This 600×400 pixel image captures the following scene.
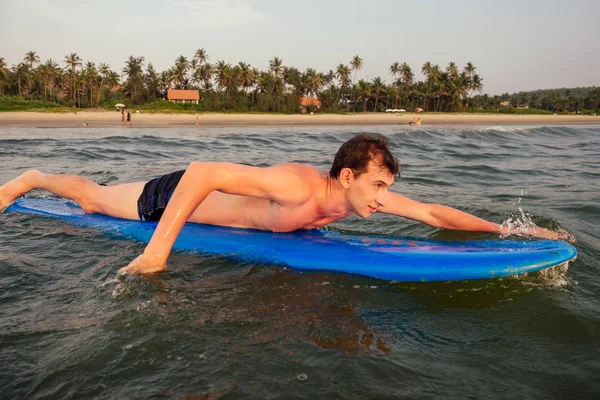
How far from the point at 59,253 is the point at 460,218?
11.6 feet

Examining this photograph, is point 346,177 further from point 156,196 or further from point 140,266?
point 156,196

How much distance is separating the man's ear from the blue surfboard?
58 cm

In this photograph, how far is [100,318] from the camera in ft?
9.27

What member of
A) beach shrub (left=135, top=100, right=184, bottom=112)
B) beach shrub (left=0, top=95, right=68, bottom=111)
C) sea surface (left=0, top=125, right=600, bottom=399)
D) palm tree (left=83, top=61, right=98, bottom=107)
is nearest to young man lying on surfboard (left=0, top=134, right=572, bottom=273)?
sea surface (left=0, top=125, right=600, bottom=399)

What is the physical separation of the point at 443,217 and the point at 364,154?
4.40 feet

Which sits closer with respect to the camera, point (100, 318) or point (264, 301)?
point (100, 318)

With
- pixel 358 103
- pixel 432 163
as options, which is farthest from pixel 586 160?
pixel 358 103

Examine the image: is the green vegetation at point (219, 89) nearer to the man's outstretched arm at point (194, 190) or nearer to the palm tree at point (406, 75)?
the palm tree at point (406, 75)

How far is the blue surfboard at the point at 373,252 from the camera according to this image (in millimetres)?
3510

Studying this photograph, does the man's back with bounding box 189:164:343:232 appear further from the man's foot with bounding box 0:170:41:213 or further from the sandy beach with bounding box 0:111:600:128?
the sandy beach with bounding box 0:111:600:128

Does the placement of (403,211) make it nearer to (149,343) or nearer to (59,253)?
(149,343)

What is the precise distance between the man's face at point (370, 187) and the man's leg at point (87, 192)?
228cm

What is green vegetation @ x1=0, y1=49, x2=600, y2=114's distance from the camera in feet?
185

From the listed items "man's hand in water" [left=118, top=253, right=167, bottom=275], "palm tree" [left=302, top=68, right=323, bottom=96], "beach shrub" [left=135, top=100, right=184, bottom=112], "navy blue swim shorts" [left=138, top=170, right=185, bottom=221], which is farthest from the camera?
"palm tree" [left=302, top=68, right=323, bottom=96]
